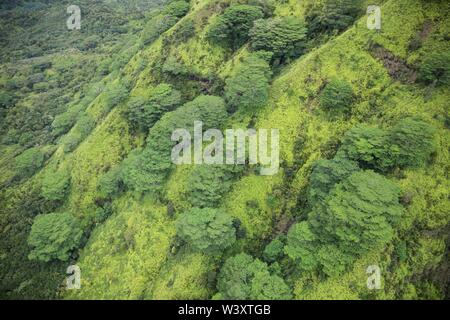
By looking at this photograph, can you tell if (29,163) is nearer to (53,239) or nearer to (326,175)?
(53,239)

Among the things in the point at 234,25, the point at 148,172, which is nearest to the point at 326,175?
the point at 148,172

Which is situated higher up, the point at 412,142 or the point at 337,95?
the point at 337,95

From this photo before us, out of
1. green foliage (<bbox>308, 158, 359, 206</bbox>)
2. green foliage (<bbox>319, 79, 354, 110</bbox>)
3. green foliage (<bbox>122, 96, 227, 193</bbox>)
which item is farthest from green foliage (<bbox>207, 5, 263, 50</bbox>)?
green foliage (<bbox>308, 158, 359, 206</bbox>)

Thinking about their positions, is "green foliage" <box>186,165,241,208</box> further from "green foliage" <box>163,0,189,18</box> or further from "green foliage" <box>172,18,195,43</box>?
"green foliage" <box>163,0,189,18</box>

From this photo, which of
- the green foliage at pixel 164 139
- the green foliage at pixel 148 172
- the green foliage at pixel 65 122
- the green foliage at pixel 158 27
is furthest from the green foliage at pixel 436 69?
the green foliage at pixel 65 122

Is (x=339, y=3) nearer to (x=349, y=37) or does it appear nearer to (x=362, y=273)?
(x=349, y=37)
